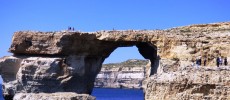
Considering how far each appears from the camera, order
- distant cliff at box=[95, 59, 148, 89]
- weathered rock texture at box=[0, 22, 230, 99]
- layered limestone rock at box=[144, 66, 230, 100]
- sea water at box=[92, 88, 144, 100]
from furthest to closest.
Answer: distant cliff at box=[95, 59, 148, 89] → sea water at box=[92, 88, 144, 100] → weathered rock texture at box=[0, 22, 230, 99] → layered limestone rock at box=[144, 66, 230, 100]

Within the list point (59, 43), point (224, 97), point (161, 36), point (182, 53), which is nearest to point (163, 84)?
point (224, 97)

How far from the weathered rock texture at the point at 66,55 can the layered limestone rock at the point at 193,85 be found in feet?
A: 70.5

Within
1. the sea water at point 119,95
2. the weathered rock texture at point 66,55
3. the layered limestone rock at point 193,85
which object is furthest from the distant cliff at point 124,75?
the layered limestone rock at point 193,85

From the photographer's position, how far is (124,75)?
127m

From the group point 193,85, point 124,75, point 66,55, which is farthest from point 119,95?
point 193,85

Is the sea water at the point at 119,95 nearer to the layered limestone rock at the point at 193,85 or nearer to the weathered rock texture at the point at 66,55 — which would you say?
the weathered rock texture at the point at 66,55

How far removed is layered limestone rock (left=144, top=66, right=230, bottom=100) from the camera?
36.8 ft

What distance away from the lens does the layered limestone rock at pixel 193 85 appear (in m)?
11.2

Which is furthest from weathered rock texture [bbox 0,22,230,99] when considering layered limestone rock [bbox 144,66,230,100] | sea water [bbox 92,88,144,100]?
sea water [bbox 92,88,144,100]

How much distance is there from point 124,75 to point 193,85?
381 ft

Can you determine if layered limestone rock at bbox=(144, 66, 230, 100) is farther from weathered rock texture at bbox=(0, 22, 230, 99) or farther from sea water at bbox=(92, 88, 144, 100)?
sea water at bbox=(92, 88, 144, 100)

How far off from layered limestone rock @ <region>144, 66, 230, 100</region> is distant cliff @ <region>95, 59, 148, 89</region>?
105m

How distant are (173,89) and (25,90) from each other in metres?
26.9

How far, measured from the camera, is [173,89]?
38.6 feet
